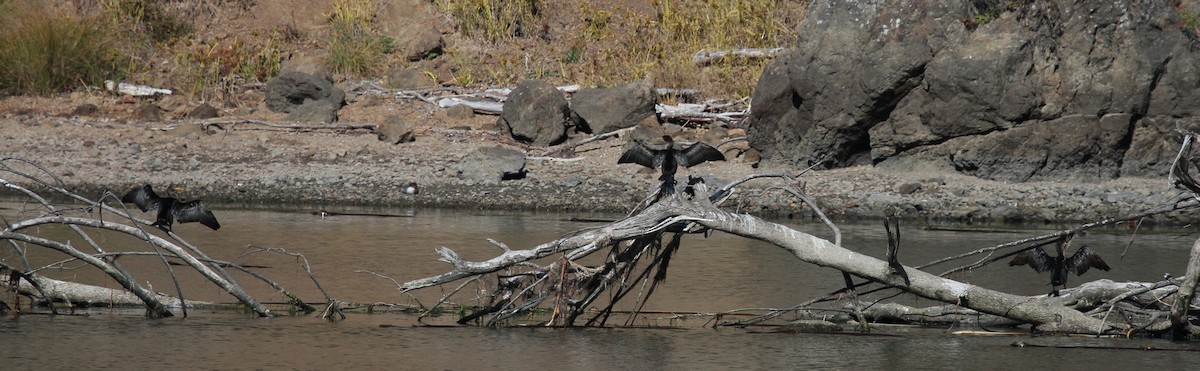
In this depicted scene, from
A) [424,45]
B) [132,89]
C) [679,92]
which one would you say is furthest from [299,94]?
[679,92]

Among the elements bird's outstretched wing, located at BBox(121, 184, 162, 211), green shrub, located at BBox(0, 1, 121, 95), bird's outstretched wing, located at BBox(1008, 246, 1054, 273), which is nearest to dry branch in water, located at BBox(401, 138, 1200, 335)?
bird's outstretched wing, located at BBox(1008, 246, 1054, 273)

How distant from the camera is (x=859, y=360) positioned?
6.30 m

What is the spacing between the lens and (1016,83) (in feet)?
41.9

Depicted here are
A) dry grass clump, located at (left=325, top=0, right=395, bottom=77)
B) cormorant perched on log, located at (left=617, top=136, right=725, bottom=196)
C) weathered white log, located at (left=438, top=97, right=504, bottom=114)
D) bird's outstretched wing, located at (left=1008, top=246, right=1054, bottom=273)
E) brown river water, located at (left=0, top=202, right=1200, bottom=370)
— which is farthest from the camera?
dry grass clump, located at (left=325, top=0, right=395, bottom=77)

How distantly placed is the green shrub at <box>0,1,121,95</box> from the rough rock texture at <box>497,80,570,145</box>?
18.2ft

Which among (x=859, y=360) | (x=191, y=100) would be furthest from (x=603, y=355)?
(x=191, y=100)

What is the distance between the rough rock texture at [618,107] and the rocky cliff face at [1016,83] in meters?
2.06

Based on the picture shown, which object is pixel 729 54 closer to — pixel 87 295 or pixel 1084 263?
pixel 1084 263

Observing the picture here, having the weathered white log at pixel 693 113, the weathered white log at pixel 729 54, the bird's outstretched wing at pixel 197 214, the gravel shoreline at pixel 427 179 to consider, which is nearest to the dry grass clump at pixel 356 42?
the gravel shoreline at pixel 427 179

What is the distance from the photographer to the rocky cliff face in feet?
41.7

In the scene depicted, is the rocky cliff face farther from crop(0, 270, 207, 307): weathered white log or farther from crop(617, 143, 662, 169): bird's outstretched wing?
crop(0, 270, 207, 307): weathered white log

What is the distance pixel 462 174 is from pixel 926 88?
4540 millimetres

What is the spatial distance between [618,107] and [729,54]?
2.22 m

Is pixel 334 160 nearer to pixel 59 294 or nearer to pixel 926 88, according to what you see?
pixel 926 88
